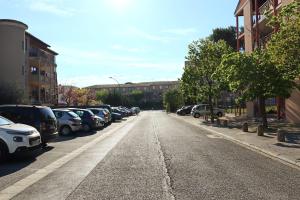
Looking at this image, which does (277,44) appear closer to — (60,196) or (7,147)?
(7,147)

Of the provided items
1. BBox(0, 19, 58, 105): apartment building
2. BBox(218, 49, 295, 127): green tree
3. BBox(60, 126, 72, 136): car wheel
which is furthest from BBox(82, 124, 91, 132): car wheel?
BBox(0, 19, 58, 105): apartment building

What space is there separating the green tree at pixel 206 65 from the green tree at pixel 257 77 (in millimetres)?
18158

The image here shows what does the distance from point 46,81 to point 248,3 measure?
33242 millimetres

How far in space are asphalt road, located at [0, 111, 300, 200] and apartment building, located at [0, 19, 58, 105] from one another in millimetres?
34475

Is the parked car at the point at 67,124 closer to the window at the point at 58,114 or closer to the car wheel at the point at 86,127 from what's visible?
the window at the point at 58,114

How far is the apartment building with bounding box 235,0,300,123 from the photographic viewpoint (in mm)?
33062

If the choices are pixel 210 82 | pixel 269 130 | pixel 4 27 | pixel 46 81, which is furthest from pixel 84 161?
pixel 46 81

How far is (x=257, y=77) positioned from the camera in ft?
82.7

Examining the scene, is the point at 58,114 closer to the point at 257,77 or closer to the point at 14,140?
the point at 257,77

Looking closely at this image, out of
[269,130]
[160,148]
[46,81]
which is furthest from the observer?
[46,81]

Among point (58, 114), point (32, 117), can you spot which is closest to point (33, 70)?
point (58, 114)

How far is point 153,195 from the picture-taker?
29.0 feet

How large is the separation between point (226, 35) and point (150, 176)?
7512 cm

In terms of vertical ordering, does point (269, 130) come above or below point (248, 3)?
below
